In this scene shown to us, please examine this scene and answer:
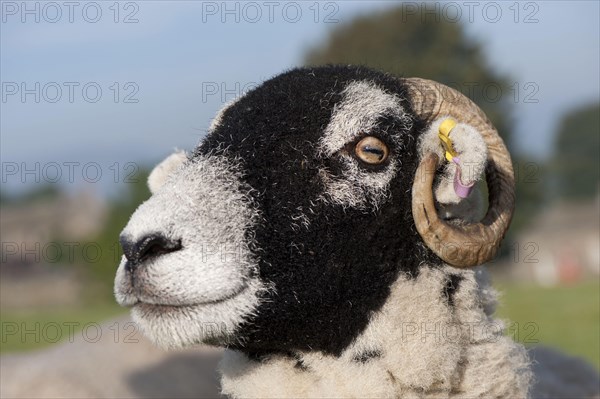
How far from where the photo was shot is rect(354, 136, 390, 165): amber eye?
4289 millimetres

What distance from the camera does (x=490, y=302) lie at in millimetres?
4613

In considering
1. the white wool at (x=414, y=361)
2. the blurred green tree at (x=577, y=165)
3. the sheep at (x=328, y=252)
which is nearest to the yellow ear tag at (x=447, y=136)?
the sheep at (x=328, y=252)

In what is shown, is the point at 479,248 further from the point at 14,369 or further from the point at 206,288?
the point at 14,369

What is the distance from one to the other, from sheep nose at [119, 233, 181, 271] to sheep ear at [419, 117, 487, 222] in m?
1.45

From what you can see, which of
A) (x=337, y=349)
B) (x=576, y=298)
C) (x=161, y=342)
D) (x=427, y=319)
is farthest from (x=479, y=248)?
(x=576, y=298)

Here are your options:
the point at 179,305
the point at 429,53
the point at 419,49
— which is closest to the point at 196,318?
the point at 179,305

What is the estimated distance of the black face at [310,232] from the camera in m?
4.08

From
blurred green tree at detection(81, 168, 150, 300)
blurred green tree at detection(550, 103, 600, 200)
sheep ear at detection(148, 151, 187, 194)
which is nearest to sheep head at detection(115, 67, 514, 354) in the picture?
sheep ear at detection(148, 151, 187, 194)

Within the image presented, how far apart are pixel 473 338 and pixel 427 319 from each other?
33cm

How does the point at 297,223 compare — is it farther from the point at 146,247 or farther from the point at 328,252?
the point at 146,247

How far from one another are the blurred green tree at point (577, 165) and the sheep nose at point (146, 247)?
7737 cm

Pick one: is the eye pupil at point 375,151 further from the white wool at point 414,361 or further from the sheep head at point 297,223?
the white wool at point 414,361

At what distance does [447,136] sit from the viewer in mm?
4289

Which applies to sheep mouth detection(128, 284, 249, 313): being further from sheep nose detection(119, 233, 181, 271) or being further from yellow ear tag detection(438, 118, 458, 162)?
yellow ear tag detection(438, 118, 458, 162)
